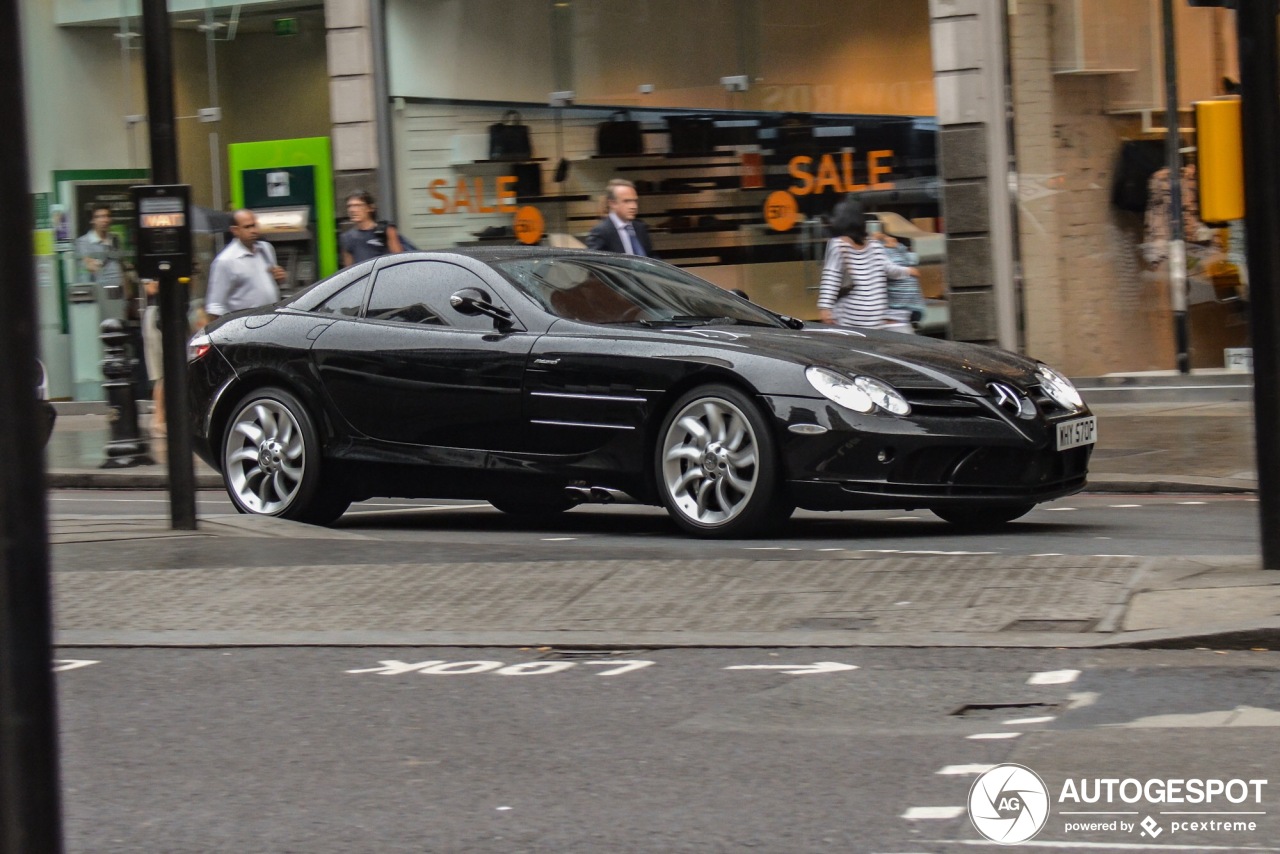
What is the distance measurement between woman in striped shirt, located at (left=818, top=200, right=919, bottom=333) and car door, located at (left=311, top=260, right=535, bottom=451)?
3727mm

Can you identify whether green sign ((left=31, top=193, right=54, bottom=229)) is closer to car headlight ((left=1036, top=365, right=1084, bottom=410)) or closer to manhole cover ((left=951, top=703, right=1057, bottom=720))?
car headlight ((left=1036, top=365, right=1084, bottom=410))

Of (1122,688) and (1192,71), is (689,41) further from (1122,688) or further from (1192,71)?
(1122,688)

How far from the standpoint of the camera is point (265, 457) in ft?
33.5

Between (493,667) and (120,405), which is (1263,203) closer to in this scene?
(493,667)

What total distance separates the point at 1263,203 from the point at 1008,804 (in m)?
3.14

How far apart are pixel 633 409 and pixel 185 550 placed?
207 centimetres

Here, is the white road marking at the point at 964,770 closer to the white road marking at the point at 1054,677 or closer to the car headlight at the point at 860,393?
the white road marking at the point at 1054,677

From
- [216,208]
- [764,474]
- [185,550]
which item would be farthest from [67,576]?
[216,208]

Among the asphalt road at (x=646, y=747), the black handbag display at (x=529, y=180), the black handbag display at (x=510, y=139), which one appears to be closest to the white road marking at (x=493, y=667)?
the asphalt road at (x=646, y=747)

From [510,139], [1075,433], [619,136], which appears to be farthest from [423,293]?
[510,139]

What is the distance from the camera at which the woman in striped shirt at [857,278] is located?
42.4 feet

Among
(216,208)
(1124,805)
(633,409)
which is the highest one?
(216,208)

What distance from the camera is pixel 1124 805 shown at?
4.38 m

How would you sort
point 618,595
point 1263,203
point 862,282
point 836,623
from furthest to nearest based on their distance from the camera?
point 862,282 → point 618,595 → point 1263,203 → point 836,623
